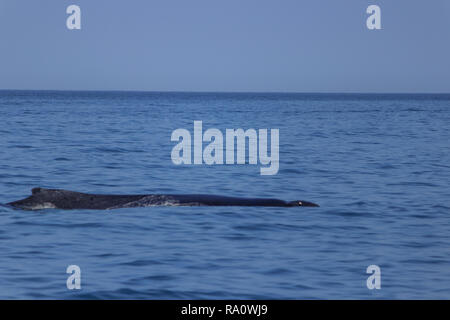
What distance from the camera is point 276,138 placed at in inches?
2063

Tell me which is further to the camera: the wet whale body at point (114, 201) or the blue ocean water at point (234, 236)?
the wet whale body at point (114, 201)

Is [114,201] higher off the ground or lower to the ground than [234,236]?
higher

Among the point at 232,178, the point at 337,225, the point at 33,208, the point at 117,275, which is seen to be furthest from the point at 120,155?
the point at 117,275

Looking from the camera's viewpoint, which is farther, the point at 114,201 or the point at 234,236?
the point at 114,201

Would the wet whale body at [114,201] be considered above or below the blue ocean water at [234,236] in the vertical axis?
above

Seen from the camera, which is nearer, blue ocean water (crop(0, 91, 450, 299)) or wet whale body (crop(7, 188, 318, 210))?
blue ocean water (crop(0, 91, 450, 299))

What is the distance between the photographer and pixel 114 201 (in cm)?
1930

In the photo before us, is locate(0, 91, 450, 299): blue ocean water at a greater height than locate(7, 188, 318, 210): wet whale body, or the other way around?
locate(7, 188, 318, 210): wet whale body

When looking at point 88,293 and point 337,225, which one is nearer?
point 88,293

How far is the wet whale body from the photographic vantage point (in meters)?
18.8

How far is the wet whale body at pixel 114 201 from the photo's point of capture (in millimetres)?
18844
